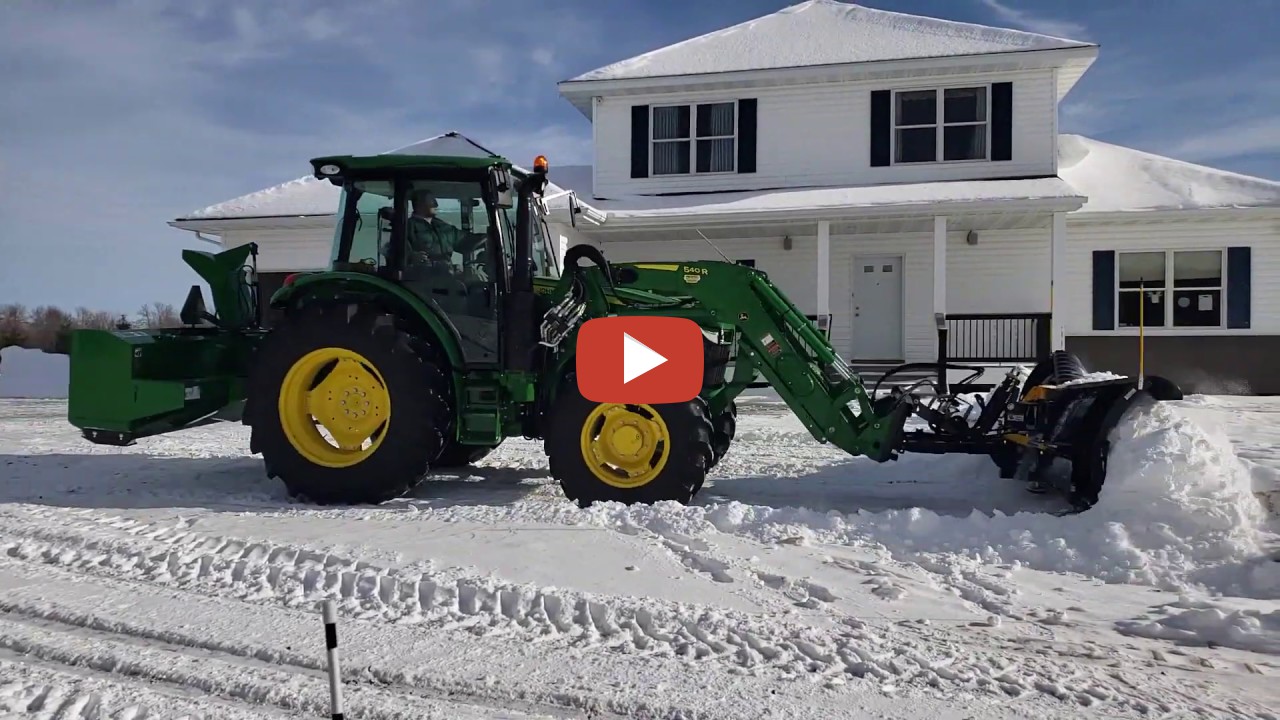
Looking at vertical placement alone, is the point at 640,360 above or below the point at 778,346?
below

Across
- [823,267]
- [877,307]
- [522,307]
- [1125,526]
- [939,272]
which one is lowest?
[1125,526]

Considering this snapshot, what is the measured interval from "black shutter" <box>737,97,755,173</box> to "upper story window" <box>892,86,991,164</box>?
2603mm

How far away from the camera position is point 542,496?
671 cm

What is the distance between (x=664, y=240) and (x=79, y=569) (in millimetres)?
13095

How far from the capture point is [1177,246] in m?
15.5

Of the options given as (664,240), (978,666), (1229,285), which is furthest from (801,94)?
(978,666)

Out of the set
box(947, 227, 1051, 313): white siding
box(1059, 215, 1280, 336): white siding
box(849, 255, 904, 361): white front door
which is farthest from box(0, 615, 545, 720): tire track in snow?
box(947, 227, 1051, 313): white siding

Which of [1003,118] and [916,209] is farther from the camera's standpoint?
[1003,118]

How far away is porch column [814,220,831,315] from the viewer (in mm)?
A: 14992

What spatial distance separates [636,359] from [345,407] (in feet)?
7.26

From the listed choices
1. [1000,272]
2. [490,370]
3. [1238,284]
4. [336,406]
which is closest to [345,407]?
[336,406]

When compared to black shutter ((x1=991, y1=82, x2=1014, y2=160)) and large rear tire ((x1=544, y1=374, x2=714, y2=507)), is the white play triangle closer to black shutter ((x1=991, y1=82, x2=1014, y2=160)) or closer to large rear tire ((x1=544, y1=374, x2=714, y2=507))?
large rear tire ((x1=544, y1=374, x2=714, y2=507))

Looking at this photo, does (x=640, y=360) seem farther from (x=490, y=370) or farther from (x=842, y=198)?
(x=842, y=198)

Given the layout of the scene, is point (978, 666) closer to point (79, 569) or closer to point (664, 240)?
point (79, 569)
